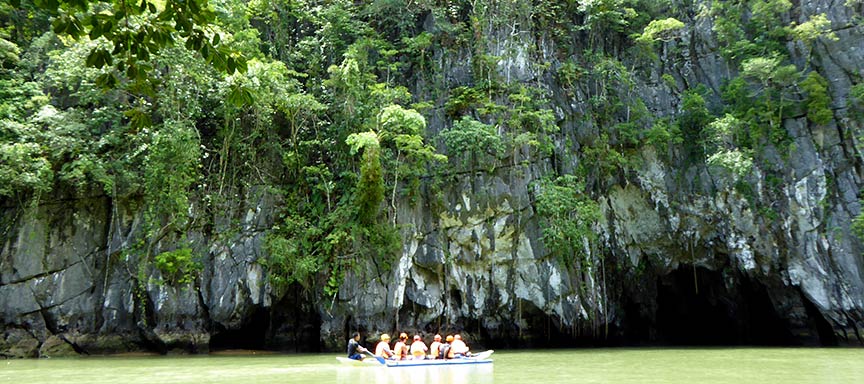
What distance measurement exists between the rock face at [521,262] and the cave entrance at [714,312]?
0.09 metres

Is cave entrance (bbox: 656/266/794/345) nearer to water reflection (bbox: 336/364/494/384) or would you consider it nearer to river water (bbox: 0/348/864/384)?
river water (bbox: 0/348/864/384)

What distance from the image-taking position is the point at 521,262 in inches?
635

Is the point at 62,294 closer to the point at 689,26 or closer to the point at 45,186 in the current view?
A: the point at 45,186

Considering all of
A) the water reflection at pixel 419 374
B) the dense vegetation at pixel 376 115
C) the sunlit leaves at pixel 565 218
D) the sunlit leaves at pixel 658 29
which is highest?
the sunlit leaves at pixel 658 29

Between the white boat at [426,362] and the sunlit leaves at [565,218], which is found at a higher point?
the sunlit leaves at [565,218]

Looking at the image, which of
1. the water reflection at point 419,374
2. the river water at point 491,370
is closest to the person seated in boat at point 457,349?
the water reflection at point 419,374

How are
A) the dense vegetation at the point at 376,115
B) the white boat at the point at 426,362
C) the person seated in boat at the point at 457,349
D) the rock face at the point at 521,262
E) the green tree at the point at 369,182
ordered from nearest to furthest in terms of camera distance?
the white boat at the point at 426,362 < the person seated in boat at the point at 457,349 < the dense vegetation at the point at 376,115 < the rock face at the point at 521,262 < the green tree at the point at 369,182

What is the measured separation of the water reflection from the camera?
8828 mm

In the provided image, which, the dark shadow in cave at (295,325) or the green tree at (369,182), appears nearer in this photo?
the green tree at (369,182)

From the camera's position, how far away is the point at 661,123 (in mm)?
17297

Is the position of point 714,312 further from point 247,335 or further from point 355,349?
point 247,335

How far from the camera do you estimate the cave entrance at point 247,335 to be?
50.3 feet

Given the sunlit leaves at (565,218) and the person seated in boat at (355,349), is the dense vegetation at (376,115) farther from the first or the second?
the person seated in boat at (355,349)

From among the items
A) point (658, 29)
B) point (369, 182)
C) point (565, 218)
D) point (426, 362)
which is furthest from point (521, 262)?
point (658, 29)
